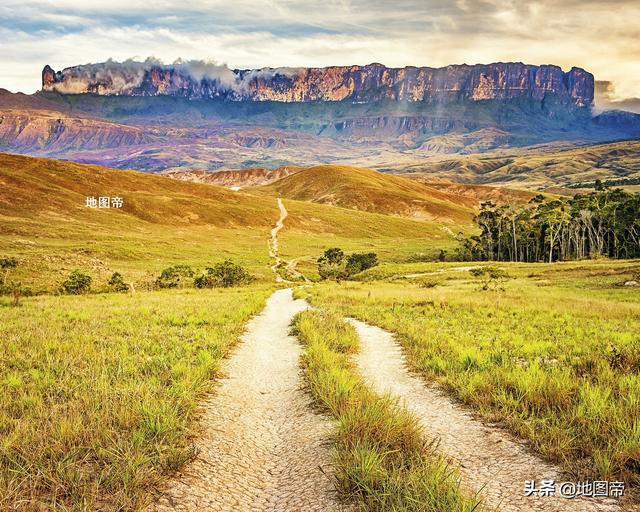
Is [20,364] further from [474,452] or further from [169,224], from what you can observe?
[169,224]

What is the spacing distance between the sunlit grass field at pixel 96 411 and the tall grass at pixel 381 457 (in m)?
2.57

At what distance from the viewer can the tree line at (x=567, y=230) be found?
89.8m

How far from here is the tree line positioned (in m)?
89.8

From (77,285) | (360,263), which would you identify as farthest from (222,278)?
(360,263)

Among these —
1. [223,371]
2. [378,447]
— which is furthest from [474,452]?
[223,371]

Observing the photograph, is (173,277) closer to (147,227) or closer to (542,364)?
(542,364)

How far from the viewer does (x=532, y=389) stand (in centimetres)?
935

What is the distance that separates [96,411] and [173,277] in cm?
5391

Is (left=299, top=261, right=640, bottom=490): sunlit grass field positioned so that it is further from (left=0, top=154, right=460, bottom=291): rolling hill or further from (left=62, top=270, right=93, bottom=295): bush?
(left=0, top=154, right=460, bottom=291): rolling hill

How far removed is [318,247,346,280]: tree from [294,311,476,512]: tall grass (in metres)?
67.9

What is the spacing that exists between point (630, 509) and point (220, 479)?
5.34 metres

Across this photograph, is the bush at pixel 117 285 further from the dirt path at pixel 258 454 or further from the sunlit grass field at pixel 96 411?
the dirt path at pixel 258 454

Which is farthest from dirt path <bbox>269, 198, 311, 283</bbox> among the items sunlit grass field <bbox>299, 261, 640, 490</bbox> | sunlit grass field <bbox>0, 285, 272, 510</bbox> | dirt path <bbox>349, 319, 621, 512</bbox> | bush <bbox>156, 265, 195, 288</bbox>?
dirt path <bbox>349, 319, 621, 512</bbox>

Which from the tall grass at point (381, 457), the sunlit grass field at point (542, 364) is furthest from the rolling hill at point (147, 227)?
the tall grass at point (381, 457)
